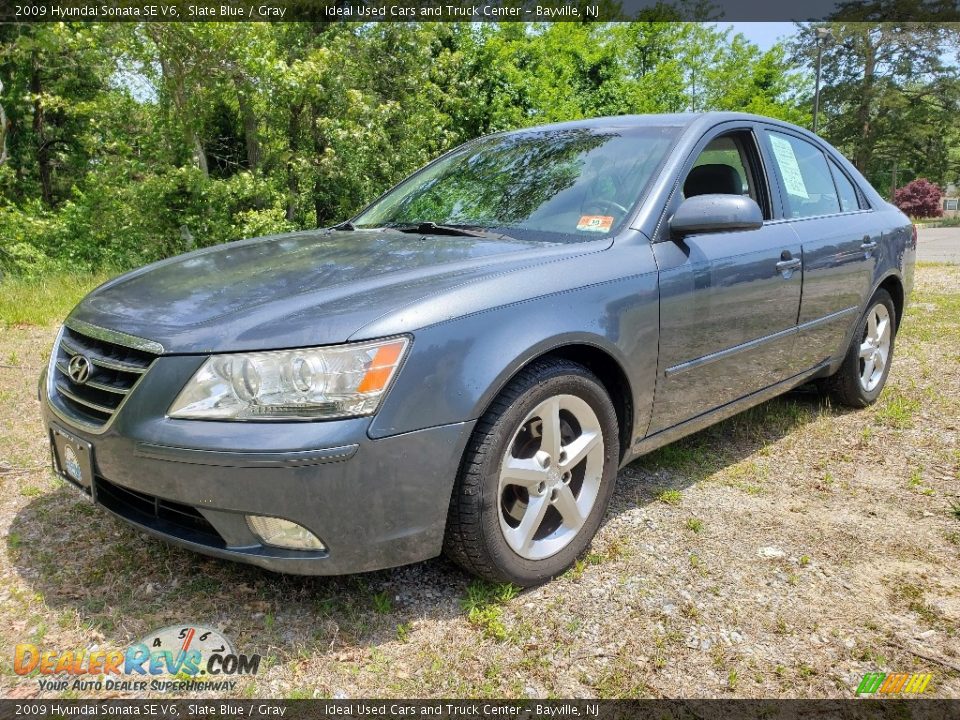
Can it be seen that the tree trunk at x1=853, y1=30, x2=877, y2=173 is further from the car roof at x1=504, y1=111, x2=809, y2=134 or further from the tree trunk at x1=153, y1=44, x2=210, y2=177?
the car roof at x1=504, y1=111, x2=809, y2=134

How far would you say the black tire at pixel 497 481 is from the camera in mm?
2109

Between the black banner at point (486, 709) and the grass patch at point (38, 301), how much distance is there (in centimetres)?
588

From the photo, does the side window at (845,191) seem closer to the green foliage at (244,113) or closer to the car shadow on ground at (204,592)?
the car shadow on ground at (204,592)

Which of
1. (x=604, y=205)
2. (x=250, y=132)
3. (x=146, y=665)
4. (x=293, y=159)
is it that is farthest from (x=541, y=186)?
(x=250, y=132)

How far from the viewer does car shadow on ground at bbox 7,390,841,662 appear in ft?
7.00

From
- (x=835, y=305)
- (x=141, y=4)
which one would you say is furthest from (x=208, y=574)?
(x=141, y=4)

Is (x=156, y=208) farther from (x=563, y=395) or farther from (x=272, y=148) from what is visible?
(x=563, y=395)

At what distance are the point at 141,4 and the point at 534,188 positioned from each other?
10.0 m

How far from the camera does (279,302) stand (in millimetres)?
2064

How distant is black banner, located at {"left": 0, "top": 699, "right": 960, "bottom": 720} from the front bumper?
35cm

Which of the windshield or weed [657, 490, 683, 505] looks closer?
the windshield

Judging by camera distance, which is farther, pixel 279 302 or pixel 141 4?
pixel 141 4

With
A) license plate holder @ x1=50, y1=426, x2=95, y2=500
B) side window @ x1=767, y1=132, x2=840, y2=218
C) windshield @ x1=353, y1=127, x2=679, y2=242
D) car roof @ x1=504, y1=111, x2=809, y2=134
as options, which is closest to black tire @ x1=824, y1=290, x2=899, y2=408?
side window @ x1=767, y1=132, x2=840, y2=218

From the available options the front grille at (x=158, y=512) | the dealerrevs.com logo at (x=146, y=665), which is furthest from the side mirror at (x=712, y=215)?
the dealerrevs.com logo at (x=146, y=665)
